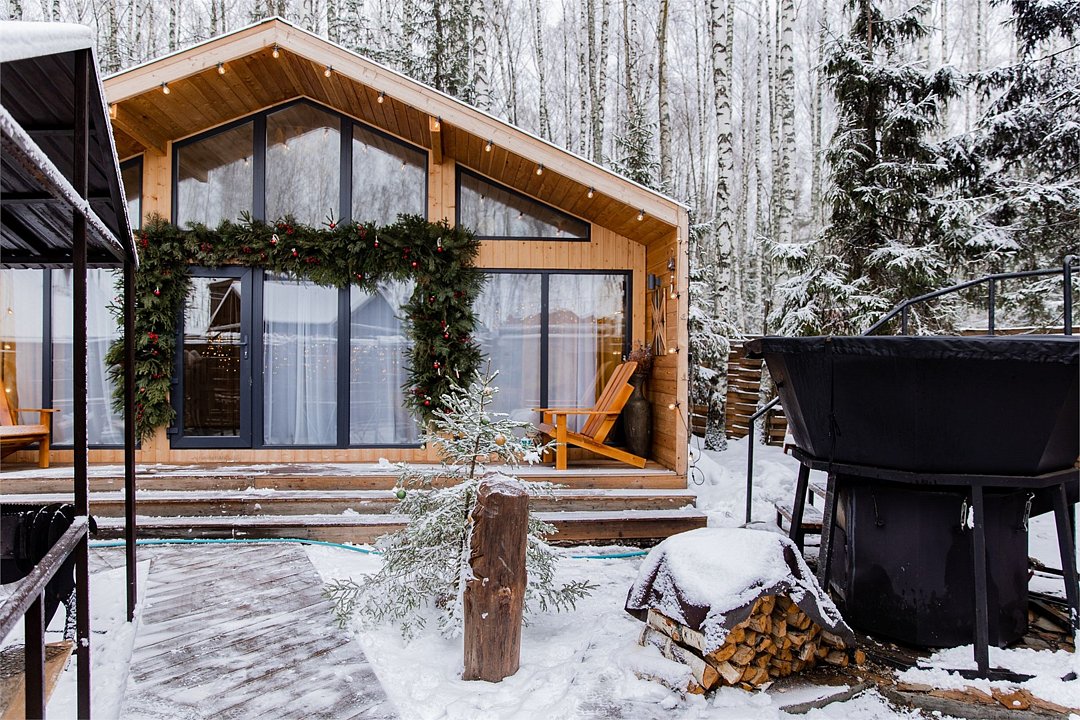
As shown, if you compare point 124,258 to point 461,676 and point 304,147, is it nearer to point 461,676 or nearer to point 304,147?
point 461,676

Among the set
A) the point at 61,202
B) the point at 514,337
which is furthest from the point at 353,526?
the point at 61,202

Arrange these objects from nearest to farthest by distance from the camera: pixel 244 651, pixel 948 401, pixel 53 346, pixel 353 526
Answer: pixel 948 401 < pixel 244 651 < pixel 353 526 < pixel 53 346

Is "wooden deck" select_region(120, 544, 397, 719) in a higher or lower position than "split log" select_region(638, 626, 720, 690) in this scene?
lower

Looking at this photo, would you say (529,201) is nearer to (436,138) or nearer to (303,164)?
(436,138)

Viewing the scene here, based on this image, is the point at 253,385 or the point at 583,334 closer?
the point at 253,385

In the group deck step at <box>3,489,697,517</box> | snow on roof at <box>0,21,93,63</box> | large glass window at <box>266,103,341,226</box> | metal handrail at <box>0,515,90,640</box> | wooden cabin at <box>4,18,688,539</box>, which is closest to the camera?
metal handrail at <box>0,515,90,640</box>

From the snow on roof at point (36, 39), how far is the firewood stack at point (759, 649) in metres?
2.85

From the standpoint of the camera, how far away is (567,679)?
8.78ft

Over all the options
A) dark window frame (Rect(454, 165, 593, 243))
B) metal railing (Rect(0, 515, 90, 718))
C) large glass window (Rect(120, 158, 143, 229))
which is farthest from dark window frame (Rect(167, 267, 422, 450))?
metal railing (Rect(0, 515, 90, 718))

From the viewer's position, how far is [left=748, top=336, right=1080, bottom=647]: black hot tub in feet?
8.77

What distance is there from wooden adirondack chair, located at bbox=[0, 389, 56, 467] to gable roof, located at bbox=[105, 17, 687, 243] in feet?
7.90

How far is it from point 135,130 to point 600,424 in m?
4.65

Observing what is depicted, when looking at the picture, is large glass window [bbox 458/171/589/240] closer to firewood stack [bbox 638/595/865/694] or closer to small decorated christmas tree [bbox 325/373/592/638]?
small decorated christmas tree [bbox 325/373/592/638]

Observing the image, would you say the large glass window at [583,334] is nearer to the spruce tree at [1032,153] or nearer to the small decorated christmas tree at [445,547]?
the small decorated christmas tree at [445,547]
